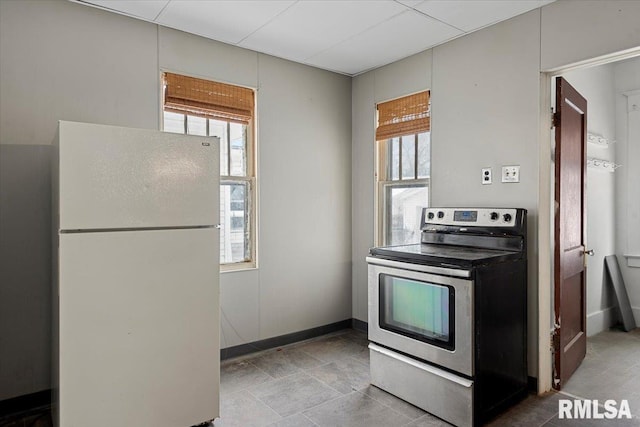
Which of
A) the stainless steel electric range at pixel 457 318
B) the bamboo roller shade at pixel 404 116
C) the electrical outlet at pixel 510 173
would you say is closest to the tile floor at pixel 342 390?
the stainless steel electric range at pixel 457 318

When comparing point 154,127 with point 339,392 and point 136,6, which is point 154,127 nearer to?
point 136,6

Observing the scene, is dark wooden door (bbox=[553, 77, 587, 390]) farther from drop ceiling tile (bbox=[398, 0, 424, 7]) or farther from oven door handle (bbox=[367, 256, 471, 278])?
drop ceiling tile (bbox=[398, 0, 424, 7])

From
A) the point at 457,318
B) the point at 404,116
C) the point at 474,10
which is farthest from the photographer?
the point at 404,116

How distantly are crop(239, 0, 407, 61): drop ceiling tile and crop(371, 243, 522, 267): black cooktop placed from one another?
1.62 m

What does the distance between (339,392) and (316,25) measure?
2611 millimetres

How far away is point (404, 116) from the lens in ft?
12.1

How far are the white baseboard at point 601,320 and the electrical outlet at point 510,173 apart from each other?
201 cm

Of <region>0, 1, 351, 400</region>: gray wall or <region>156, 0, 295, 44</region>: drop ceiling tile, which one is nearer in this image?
<region>0, 1, 351, 400</region>: gray wall

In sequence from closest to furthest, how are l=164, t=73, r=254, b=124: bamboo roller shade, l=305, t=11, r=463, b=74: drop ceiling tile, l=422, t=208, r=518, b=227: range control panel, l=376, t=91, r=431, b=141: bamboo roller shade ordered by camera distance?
1. l=422, t=208, r=518, b=227: range control panel
2. l=305, t=11, r=463, b=74: drop ceiling tile
3. l=164, t=73, r=254, b=124: bamboo roller shade
4. l=376, t=91, r=431, b=141: bamboo roller shade

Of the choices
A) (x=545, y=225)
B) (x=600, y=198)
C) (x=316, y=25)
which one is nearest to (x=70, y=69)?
(x=316, y=25)

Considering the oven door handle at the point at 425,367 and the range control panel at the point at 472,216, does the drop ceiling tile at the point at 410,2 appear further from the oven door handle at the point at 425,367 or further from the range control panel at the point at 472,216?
the oven door handle at the point at 425,367

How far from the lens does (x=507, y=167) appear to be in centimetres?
288

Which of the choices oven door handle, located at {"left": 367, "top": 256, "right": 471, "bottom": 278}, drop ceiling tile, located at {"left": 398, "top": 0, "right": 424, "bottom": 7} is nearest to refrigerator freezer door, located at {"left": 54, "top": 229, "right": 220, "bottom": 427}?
oven door handle, located at {"left": 367, "top": 256, "right": 471, "bottom": 278}

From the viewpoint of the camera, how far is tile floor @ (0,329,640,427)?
245 centimetres
